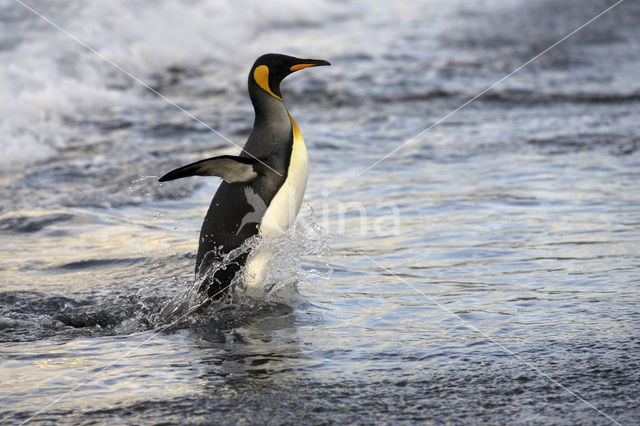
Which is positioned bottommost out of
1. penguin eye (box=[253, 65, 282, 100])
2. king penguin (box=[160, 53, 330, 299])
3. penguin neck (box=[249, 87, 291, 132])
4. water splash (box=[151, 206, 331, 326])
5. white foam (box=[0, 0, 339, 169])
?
water splash (box=[151, 206, 331, 326])

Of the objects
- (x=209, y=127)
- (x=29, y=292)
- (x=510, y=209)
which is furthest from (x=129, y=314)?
(x=209, y=127)

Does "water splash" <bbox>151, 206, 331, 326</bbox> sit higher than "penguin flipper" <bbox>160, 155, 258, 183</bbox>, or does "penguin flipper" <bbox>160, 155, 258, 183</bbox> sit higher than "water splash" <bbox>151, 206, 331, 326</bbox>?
"penguin flipper" <bbox>160, 155, 258, 183</bbox>

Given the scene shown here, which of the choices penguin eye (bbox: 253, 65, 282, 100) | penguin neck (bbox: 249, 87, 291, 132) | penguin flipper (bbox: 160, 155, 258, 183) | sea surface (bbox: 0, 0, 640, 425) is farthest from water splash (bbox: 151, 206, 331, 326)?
penguin eye (bbox: 253, 65, 282, 100)

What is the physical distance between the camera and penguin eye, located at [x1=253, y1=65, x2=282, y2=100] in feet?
15.9

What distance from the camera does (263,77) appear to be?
16.0 feet

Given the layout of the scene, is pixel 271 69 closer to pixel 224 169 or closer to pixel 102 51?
pixel 224 169

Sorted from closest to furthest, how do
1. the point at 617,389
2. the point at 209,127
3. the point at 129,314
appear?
the point at 617,389 < the point at 129,314 < the point at 209,127

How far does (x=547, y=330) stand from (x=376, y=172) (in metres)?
3.86

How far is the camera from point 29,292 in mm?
4832

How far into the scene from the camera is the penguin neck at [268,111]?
483 centimetres

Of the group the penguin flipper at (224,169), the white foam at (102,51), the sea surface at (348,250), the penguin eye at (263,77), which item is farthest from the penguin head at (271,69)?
the white foam at (102,51)

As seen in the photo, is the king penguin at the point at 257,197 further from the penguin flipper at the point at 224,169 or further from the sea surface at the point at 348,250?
the sea surface at the point at 348,250

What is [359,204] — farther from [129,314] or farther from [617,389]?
[617,389]

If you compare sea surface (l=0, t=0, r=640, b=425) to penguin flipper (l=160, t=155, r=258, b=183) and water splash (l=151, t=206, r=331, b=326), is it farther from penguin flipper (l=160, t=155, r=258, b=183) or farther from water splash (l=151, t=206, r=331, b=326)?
penguin flipper (l=160, t=155, r=258, b=183)
